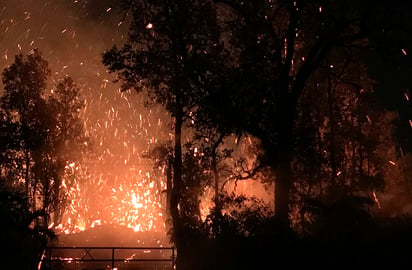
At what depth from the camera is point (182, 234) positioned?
19.8m

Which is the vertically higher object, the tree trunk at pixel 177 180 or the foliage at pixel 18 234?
the tree trunk at pixel 177 180

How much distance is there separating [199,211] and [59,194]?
17048 millimetres

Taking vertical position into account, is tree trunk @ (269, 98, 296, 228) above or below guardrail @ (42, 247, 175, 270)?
above

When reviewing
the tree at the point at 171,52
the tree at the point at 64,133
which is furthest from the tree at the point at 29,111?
the tree at the point at 171,52

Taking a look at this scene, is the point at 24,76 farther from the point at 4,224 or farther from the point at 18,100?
the point at 4,224

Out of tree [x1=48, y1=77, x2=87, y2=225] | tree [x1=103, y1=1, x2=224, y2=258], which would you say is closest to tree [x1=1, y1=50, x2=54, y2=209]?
tree [x1=48, y1=77, x2=87, y2=225]

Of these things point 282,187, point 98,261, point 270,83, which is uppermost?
point 270,83

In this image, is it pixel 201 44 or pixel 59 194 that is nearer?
pixel 201 44

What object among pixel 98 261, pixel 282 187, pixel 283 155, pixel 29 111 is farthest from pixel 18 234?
pixel 98 261

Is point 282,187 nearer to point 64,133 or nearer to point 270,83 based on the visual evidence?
point 270,83

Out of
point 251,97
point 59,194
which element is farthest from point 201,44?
point 59,194

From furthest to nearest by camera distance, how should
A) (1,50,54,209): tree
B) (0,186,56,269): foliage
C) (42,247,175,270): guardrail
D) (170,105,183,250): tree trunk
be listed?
(1,50,54,209): tree
(170,105,183,250): tree trunk
(42,247,175,270): guardrail
(0,186,56,269): foliage

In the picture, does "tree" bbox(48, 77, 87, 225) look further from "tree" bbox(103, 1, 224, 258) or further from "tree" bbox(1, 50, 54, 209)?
"tree" bbox(103, 1, 224, 258)

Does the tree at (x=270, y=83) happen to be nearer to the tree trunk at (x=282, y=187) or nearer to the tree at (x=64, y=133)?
the tree trunk at (x=282, y=187)
